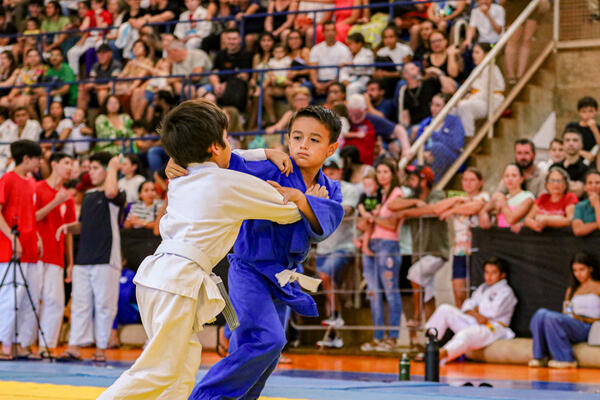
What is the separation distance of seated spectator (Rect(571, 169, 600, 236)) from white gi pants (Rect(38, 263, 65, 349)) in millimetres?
4775

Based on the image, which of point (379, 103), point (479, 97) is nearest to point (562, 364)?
point (479, 97)

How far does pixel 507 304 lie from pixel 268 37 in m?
6.09

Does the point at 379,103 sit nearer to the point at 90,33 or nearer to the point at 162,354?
the point at 90,33

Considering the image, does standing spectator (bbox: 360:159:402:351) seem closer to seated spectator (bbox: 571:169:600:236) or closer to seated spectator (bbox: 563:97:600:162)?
seated spectator (bbox: 571:169:600:236)

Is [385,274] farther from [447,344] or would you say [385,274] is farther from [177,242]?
[177,242]

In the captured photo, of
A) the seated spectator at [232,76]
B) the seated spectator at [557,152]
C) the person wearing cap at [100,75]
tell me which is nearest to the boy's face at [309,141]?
the seated spectator at [557,152]

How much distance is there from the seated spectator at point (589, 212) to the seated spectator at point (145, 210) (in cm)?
458

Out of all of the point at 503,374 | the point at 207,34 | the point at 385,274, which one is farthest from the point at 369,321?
the point at 207,34

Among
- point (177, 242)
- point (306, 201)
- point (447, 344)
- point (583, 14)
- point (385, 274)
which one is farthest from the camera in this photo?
point (583, 14)

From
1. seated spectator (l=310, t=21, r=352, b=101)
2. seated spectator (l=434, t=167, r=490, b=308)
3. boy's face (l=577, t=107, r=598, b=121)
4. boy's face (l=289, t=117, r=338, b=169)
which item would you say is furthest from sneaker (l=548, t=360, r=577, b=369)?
seated spectator (l=310, t=21, r=352, b=101)

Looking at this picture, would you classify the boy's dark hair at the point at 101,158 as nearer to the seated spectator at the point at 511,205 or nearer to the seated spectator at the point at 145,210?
the seated spectator at the point at 145,210

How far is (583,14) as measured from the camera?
450 inches

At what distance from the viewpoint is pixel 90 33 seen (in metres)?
15.3

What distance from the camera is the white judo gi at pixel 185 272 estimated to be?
10.7ft
